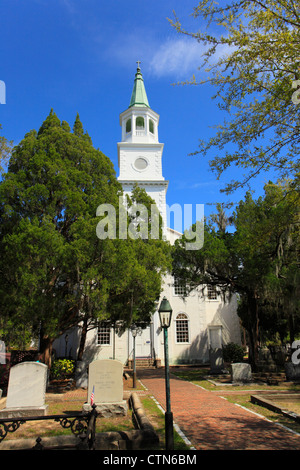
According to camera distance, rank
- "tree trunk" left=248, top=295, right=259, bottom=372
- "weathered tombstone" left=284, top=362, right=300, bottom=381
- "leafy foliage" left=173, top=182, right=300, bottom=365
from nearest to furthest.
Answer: "weathered tombstone" left=284, top=362, right=300, bottom=381 → "leafy foliage" left=173, top=182, right=300, bottom=365 → "tree trunk" left=248, top=295, right=259, bottom=372

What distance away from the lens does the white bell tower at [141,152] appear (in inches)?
1122

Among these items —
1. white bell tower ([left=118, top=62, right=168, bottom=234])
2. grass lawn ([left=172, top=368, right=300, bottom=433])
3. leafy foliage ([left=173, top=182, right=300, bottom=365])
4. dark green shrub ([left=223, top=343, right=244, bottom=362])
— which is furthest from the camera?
white bell tower ([left=118, top=62, right=168, bottom=234])

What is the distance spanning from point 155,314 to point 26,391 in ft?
58.1

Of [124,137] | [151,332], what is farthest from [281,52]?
[124,137]

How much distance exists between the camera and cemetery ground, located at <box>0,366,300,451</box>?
23.1ft

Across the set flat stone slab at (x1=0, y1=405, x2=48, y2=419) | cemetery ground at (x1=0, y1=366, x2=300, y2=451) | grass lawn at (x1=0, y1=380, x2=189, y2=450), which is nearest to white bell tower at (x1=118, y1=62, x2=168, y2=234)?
cemetery ground at (x1=0, y1=366, x2=300, y2=451)

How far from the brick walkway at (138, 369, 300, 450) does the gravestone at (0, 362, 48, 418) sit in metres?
3.69

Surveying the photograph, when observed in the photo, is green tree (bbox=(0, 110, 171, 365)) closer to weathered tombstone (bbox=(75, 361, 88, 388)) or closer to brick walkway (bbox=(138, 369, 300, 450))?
weathered tombstone (bbox=(75, 361, 88, 388))

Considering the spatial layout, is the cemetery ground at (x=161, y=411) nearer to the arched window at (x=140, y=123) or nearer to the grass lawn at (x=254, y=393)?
the grass lawn at (x=254, y=393)

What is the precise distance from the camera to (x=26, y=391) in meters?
8.59

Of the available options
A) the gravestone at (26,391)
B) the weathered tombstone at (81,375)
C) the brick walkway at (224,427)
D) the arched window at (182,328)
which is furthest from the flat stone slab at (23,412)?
the arched window at (182,328)

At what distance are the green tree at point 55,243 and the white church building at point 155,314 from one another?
417 inches

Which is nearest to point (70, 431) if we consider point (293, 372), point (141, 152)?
point (293, 372)
